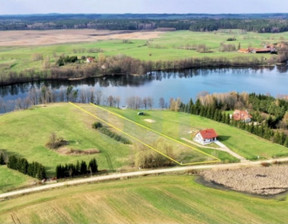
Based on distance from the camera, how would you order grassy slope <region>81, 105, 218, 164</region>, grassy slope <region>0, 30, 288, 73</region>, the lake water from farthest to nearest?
grassy slope <region>0, 30, 288, 73</region> → the lake water → grassy slope <region>81, 105, 218, 164</region>

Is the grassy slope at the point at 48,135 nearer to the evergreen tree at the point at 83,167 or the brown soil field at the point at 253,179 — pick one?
the evergreen tree at the point at 83,167

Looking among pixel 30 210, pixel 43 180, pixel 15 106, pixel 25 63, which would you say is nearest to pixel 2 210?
pixel 30 210

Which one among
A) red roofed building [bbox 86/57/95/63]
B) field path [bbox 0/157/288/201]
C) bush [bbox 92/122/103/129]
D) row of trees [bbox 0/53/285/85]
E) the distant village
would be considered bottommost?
field path [bbox 0/157/288/201]

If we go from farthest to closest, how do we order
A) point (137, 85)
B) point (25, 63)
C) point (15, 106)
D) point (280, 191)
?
1. point (25, 63)
2. point (137, 85)
3. point (15, 106)
4. point (280, 191)

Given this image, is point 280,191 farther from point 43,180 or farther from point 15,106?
point 15,106

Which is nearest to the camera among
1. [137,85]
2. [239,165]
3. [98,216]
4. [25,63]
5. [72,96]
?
[98,216]

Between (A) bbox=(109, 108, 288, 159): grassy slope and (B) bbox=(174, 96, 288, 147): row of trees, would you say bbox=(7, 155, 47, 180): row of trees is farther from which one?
(B) bbox=(174, 96, 288, 147): row of trees

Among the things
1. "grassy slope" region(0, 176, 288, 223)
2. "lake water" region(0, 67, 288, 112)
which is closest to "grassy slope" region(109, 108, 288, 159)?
"grassy slope" region(0, 176, 288, 223)
